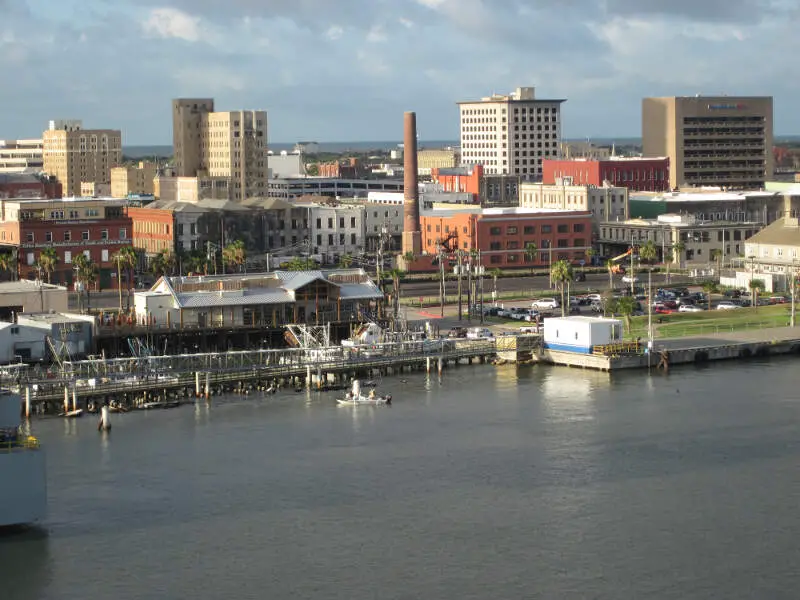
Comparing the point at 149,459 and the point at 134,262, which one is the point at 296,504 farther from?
the point at 134,262

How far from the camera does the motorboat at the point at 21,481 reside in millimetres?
36188

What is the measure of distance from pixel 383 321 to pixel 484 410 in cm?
1521

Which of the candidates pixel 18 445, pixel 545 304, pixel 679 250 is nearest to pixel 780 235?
pixel 679 250

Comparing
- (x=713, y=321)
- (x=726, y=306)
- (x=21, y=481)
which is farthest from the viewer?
(x=726, y=306)

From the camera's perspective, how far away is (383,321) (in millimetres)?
67688

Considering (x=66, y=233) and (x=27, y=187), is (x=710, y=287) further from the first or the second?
(x=27, y=187)

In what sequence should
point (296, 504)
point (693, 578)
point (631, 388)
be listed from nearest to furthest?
point (693, 578)
point (296, 504)
point (631, 388)

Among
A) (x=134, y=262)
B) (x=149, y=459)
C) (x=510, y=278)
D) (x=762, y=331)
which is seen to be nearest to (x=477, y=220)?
(x=510, y=278)

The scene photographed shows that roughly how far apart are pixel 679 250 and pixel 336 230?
24.3 meters

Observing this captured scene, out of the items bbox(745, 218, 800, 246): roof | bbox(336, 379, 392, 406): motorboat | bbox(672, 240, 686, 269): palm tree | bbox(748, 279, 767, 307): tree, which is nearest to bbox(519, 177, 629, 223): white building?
bbox(672, 240, 686, 269): palm tree

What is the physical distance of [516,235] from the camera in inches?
4003

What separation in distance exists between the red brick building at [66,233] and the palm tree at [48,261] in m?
2.02

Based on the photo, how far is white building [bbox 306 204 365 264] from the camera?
108500mm

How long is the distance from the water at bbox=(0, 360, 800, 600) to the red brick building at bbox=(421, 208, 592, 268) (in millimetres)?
44644
